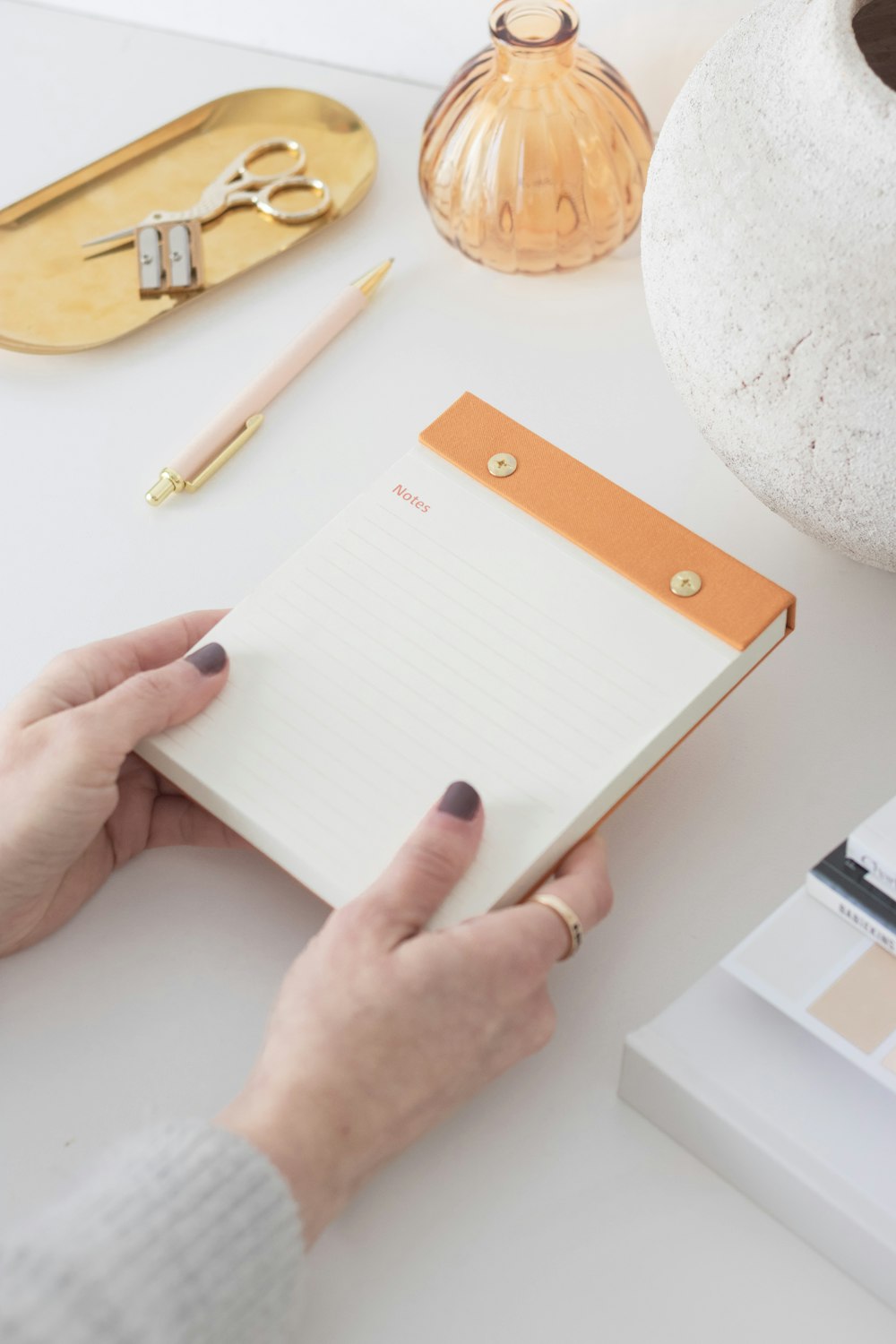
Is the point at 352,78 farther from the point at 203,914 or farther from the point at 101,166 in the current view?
the point at 203,914

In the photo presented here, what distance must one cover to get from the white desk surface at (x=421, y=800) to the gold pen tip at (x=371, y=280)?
15 millimetres

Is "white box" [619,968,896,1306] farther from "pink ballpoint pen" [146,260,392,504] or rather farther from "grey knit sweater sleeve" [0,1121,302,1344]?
"pink ballpoint pen" [146,260,392,504]

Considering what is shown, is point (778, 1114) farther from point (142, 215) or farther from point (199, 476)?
point (142, 215)

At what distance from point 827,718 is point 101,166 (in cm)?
65

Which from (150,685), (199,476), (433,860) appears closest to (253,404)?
(199,476)

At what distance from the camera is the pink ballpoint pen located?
85cm

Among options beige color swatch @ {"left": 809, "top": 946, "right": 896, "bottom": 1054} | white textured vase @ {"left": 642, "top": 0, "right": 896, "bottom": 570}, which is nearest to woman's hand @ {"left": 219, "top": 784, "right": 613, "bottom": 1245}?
beige color swatch @ {"left": 809, "top": 946, "right": 896, "bottom": 1054}

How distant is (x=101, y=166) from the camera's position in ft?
3.32

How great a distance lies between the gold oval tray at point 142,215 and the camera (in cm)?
94

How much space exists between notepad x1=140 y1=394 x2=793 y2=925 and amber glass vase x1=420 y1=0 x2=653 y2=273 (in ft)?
0.82

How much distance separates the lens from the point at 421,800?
0.63 meters

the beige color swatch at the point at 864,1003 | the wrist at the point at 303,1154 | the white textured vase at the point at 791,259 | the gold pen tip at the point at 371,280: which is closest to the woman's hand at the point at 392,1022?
the wrist at the point at 303,1154

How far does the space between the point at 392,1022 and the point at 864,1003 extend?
7.5 inches

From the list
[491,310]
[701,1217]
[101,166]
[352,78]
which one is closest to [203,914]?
[701,1217]
